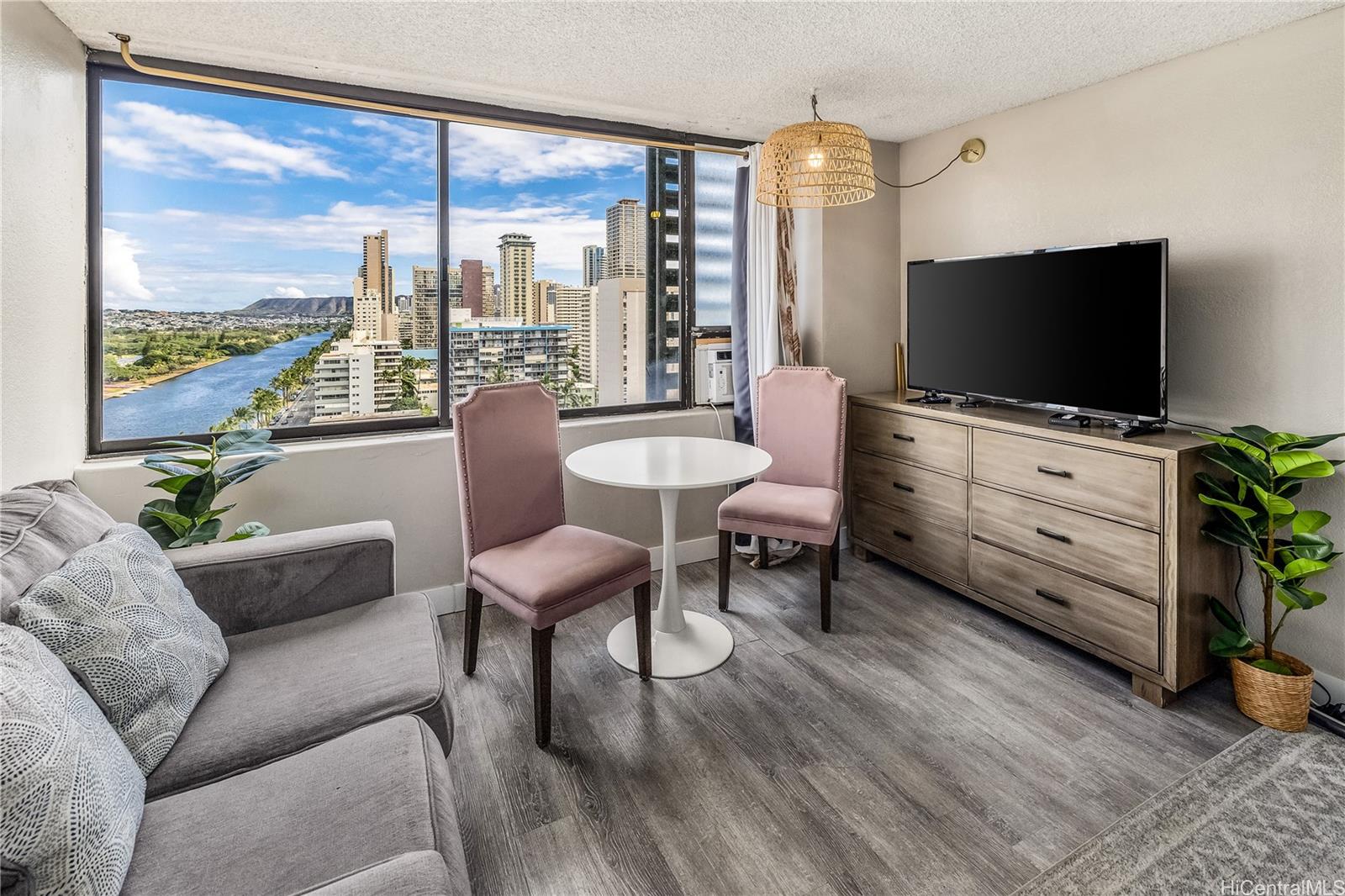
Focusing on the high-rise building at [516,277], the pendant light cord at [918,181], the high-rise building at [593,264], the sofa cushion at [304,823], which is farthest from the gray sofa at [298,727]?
the pendant light cord at [918,181]

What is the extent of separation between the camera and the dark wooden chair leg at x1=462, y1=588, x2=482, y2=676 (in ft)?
8.03

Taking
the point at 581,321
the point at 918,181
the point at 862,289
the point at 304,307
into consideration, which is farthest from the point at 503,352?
the point at 918,181

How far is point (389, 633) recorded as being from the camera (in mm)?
1788

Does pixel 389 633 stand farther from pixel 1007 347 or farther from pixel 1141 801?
pixel 1007 347

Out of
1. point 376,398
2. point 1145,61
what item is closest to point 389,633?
point 376,398

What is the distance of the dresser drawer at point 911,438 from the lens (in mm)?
3010

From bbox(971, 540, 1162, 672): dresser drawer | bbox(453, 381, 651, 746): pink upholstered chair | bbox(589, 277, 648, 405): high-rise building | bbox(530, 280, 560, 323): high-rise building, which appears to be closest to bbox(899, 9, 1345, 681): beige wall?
bbox(971, 540, 1162, 672): dresser drawer

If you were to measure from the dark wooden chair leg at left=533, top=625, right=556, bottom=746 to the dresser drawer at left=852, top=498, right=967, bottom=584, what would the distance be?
6.38 feet

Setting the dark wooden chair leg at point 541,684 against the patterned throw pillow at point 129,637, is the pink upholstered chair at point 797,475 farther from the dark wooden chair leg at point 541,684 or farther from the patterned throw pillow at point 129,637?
the patterned throw pillow at point 129,637

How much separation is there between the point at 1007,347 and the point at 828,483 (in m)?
0.99

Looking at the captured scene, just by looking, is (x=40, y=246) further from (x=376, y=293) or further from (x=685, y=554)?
(x=685, y=554)

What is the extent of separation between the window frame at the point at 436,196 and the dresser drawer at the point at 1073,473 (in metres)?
1.60

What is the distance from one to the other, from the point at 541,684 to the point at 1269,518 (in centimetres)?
237

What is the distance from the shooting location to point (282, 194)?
9.22ft
